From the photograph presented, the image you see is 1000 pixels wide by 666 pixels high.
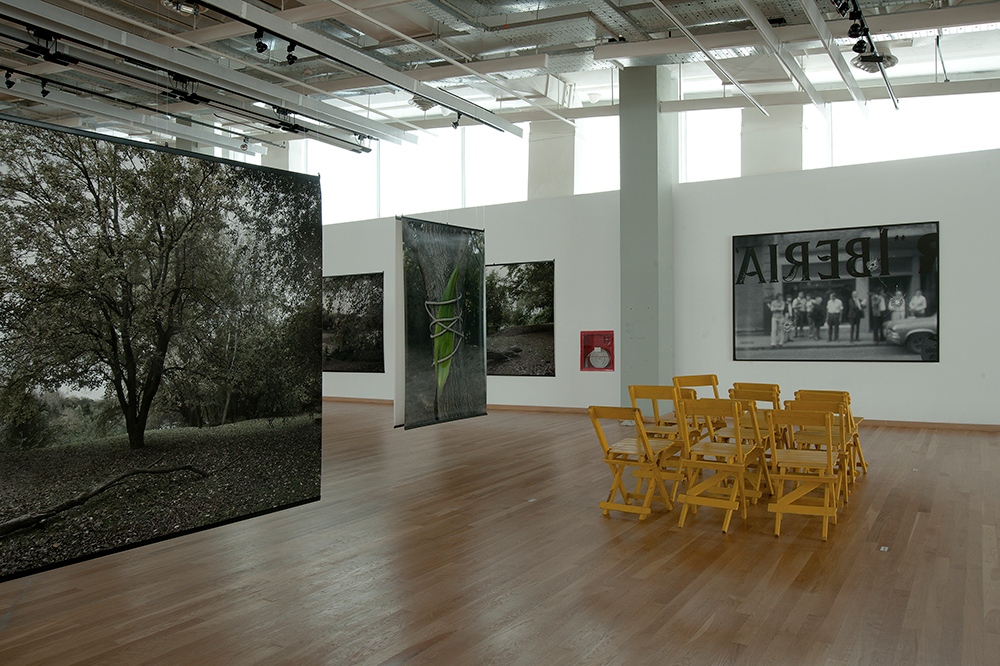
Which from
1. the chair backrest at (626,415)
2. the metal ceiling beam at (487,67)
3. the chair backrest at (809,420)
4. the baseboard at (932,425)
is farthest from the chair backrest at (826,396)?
the metal ceiling beam at (487,67)

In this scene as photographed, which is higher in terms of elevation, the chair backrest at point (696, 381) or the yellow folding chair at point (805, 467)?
the chair backrest at point (696, 381)

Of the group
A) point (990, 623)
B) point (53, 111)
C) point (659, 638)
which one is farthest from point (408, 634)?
point (53, 111)

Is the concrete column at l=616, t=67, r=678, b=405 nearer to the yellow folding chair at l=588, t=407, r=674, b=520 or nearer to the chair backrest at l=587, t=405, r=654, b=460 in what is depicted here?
the yellow folding chair at l=588, t=407, r=674, b=520

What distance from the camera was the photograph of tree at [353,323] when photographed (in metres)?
15.4

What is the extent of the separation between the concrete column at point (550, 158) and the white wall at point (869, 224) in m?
2.21

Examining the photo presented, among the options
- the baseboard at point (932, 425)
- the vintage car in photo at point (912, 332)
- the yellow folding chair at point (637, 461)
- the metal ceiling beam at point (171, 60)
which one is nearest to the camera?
the yellow folding chair at point (637, 461)

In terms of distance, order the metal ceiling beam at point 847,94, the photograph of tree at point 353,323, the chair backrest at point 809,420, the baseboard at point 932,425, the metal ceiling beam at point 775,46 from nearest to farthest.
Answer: the chair backrest at point 809,420, the metal ceiling beam at point 775,46, the metal ceiling beam at point 847,94, the baseboard at point 932,425, the photograph of tree at point 353,323

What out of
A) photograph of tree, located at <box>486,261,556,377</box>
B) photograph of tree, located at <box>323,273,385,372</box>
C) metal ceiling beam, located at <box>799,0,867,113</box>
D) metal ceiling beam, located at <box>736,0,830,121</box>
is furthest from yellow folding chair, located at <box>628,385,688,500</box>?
photograph of tree, located at <box>323,273,385,372</box>

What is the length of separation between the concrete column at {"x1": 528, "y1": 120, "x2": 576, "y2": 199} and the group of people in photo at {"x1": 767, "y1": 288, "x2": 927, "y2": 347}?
4.25 meters

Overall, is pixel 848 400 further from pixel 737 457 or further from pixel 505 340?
pixel 505 340

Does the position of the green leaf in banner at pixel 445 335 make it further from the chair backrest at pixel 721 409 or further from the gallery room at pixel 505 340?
the chair backrest at pixel 721 409

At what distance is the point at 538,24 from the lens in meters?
9.16

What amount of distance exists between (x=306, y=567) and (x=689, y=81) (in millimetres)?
10288

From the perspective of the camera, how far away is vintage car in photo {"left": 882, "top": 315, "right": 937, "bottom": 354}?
10.4 meters
